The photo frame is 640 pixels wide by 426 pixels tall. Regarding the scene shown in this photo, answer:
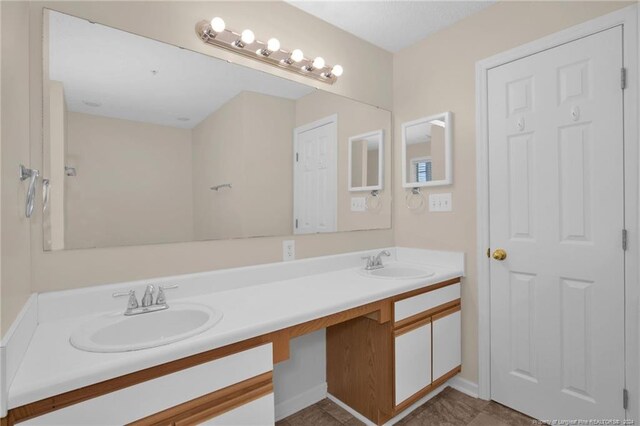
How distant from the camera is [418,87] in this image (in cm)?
234

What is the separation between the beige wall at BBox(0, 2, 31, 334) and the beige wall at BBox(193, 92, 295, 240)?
0.63 meters

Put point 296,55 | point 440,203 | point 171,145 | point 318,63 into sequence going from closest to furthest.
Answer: point 171,145, point 296,55, point 318,63, point 440,203

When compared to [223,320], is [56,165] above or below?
above

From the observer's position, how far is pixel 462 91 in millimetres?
2098

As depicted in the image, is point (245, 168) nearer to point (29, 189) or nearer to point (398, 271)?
point (29, 189)

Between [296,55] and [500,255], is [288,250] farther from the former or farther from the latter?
[500,255]

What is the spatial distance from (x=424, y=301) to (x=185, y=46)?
71.2 inches

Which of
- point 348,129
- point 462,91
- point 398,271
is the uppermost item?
point 462,91

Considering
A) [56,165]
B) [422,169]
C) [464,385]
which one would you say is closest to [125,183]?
[56,165]

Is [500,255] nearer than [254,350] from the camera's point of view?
No

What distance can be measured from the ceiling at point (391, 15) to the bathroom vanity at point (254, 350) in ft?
4.94

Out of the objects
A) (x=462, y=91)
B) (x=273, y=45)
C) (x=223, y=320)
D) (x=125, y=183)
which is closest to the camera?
(x=223, y=320)

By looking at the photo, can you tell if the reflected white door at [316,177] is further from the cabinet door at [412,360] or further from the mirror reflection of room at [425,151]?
the cabinet door at [412,360]

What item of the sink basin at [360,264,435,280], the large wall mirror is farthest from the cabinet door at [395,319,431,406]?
the large wall mirror
